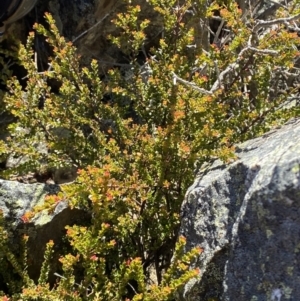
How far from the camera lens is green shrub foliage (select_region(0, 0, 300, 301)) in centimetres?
235

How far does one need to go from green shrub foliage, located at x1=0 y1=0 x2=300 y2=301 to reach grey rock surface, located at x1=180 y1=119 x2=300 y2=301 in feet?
0.38

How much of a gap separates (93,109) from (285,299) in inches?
69.1

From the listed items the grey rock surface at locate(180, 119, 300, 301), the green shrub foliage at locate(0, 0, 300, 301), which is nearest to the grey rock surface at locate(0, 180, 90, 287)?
the green shrub foliage at locate(0, 0, 300, 301)

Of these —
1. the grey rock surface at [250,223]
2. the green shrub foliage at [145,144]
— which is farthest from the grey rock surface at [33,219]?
the grey rock surface at [250,223]

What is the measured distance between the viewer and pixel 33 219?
Result: 2.86 m

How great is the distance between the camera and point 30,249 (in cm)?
294

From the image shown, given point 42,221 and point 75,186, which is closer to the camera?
point 75,186

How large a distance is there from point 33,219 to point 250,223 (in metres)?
1.38

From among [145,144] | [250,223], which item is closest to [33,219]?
[145,144]

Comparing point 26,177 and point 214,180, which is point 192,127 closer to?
point 214,180

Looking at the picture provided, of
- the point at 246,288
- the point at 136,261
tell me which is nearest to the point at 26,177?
the point at 136,261

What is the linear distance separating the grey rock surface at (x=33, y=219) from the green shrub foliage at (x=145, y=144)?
0.36 feet

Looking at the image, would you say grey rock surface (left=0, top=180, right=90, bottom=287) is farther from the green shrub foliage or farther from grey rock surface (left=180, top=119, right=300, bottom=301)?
grey rock surface (left=180, top=119, right=300, bottom=301)

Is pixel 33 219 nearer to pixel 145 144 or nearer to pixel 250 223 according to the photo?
pixel 145 144
